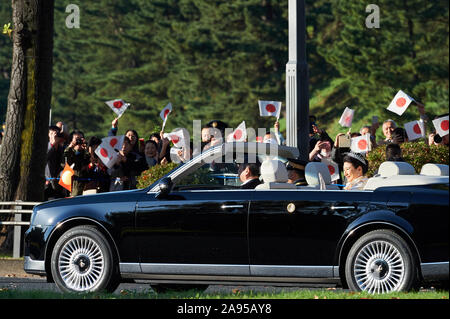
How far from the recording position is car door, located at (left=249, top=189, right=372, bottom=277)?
10.4 m

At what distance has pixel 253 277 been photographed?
10617 mm

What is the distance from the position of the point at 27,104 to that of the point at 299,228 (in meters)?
8.38

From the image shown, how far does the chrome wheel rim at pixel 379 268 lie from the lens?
10.2m

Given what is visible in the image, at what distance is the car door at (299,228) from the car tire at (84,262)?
5.15ft

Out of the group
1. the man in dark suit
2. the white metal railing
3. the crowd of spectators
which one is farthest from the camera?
the crowd of spectators

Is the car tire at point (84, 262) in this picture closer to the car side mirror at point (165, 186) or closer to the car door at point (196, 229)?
the car door at point (196, 229)

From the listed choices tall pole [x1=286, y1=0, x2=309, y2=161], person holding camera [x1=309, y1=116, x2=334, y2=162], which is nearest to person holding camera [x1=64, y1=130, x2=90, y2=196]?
person holding camera [x1=309, y1=116, x2=334, y2=162]

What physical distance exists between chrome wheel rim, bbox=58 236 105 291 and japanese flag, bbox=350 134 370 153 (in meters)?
7.50

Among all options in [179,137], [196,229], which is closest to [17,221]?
[179,137]

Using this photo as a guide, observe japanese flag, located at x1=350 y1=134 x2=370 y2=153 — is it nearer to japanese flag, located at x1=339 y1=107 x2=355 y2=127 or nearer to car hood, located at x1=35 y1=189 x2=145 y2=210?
japanese flag, located at x1=339 y1=107 x2=355 y2=127

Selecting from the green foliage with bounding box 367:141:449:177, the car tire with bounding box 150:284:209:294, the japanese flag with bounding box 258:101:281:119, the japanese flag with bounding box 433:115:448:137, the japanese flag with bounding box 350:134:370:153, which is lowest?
the car tire with bounding box 150:284:209:294
